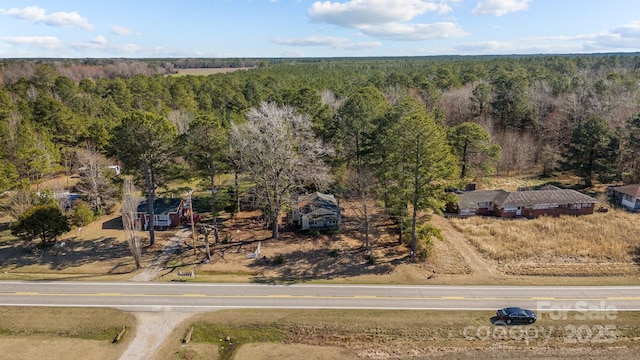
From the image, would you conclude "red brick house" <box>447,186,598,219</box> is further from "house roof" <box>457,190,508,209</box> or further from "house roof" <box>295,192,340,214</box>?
"house roof" <box>295,192,340,214</box>

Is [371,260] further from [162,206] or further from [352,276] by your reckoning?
[162,206]

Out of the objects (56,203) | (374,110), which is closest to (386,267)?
(374,110)

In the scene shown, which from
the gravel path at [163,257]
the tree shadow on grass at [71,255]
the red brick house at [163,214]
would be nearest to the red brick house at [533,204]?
the gravel path at [163,257]

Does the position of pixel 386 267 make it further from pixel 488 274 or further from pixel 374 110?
pixel 374 110

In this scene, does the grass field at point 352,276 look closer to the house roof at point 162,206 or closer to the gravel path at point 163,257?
the gravel path at point 163,257

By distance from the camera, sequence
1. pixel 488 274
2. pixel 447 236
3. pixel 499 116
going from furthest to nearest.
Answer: pixel 499 116, pixel 447 236, pixel 488 274
